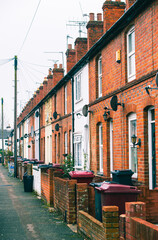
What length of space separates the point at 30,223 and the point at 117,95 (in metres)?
5.16

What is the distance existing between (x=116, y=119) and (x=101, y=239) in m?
6.32

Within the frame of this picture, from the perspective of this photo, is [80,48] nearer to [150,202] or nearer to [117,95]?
[117,95]

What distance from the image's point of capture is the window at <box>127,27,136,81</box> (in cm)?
1191

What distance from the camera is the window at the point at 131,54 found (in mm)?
11914

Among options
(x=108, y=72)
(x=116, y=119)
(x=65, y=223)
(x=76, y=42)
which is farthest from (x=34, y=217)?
(x=76, y=42)

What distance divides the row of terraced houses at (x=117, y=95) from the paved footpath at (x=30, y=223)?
266 centimetres

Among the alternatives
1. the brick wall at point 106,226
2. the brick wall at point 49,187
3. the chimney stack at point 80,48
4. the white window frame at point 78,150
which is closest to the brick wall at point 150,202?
the brick wall at point 106,226

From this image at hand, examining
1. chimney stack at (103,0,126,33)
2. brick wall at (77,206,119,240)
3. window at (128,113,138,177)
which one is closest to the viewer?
brick wall at (77,206,119,240)

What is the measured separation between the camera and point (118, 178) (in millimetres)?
9055

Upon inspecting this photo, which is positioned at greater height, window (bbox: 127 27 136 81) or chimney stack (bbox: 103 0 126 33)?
chimney stack (bbox: 103 0 126 33)

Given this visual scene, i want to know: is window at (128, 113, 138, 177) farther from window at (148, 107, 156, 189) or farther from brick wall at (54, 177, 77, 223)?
brick wall at (54, 177, 77, 223)

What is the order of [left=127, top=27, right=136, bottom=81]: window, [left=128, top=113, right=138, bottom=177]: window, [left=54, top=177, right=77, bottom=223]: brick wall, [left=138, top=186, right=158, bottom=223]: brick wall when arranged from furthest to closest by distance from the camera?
[left=127, top=27, right=136, bottom=81]: window → [left=128, top=113, right=138, bottom=177]: window → [left=54, top=177, right=77, bottom=223]: brick wall → [left=138, top=186, right=158, bottom=223]: brick wall

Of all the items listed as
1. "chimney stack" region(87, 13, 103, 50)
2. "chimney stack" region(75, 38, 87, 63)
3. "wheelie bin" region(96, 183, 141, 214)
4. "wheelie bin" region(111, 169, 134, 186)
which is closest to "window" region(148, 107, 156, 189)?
"wheelie bin" region(111, 169, 134, 186)

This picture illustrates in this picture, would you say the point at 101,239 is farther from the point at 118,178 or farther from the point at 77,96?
the point at 77,96
